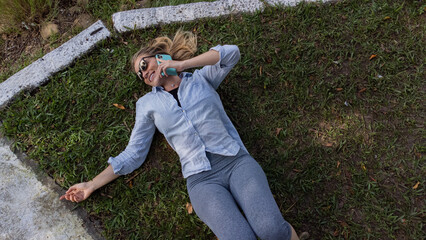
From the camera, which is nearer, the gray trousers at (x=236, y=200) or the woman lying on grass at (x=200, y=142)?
the gray trousers at (x=236, y=200)

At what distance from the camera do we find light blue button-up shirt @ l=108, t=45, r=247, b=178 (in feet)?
10.5

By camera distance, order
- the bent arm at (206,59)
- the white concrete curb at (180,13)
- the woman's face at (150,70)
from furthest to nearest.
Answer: the white concrete curb at (180,13), the woman's face at (150,70), the bent arm at (206,59)

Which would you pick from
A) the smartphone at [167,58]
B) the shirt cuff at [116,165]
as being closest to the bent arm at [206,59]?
the smartphone at [167,58]

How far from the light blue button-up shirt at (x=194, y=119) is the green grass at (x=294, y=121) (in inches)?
19.7

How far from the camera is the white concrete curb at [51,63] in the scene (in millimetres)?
4043

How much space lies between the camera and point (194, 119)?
3.23 metres

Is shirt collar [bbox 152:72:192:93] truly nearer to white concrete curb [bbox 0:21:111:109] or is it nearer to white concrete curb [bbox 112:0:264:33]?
white concrete curb [bbox 112:0:264:33]

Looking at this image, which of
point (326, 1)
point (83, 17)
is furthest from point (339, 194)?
point (83, 17)

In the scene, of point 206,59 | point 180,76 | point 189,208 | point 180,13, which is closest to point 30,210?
point 189,208

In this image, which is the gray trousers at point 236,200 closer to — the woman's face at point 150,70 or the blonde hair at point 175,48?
the woman's face at point 150,70

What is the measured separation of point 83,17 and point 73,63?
79 cm

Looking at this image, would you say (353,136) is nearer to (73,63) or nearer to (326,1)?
(326,1)

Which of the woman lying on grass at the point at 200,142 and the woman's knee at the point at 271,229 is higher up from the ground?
the woman lying on grass at the point at 200,142

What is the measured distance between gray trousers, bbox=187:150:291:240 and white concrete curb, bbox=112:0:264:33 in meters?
1.98
